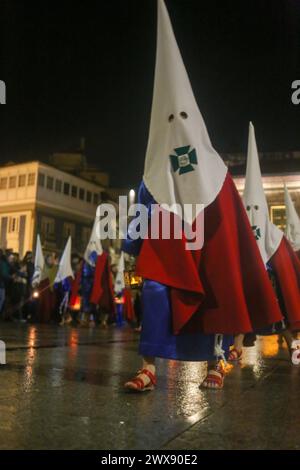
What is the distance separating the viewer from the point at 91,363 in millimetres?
4883

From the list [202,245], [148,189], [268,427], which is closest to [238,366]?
[202,245]

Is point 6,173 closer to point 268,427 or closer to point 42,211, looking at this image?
point 42,211

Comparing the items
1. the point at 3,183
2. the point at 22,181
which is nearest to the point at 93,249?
the point at 22,181

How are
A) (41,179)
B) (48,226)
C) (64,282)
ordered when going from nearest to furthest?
1. (64,282)
2. (41,179)
3. (48,226)

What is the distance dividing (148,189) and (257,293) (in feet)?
3.46

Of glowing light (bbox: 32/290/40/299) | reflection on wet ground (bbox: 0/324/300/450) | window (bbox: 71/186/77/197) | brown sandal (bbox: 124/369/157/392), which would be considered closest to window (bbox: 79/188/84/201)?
window (bbox: 71/186/77/197)

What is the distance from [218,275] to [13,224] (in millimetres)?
47566

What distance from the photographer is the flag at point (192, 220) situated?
11.4 feet

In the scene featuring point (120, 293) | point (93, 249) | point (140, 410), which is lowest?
point (140, 410)

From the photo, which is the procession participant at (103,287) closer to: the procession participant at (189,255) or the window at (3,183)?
the procession participant at (189,255)

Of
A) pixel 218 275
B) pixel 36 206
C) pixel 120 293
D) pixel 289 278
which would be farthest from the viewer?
pixel 36 206

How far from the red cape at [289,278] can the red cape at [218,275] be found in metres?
2.02

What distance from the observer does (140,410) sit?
2674 mm

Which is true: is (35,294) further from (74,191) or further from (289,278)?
(74,191)
